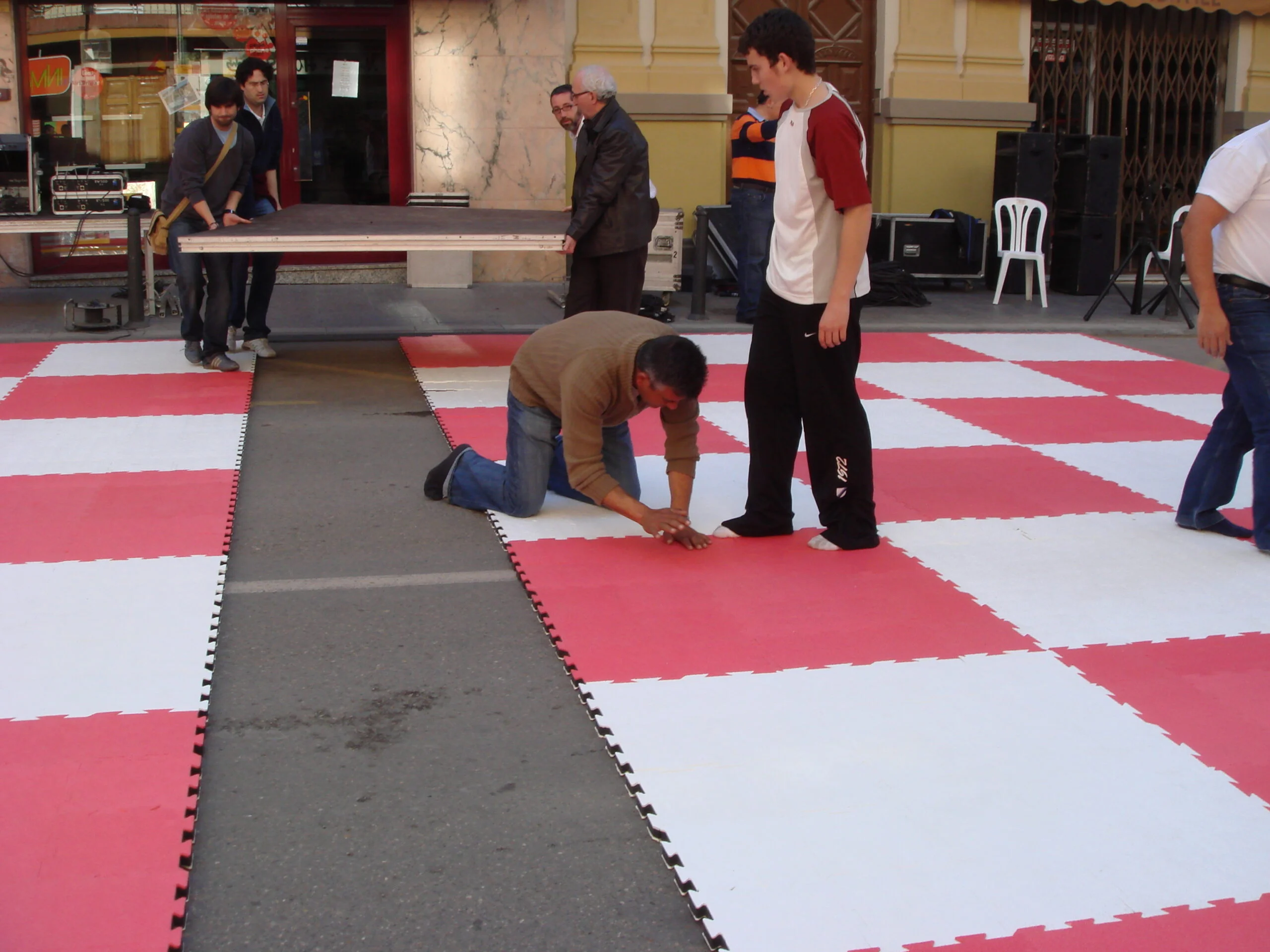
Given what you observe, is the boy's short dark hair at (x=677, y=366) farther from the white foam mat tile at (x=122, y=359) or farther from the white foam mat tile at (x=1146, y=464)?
the white foam mat tile at (x=122, y=359)

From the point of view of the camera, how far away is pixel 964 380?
27.8 feet

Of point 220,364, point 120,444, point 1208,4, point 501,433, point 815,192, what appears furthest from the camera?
point 1208,4

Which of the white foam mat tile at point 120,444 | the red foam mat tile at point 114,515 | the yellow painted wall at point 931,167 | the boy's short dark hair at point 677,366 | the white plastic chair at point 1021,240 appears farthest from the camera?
the yellow painted wall at point 931,167

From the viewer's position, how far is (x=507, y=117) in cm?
1292

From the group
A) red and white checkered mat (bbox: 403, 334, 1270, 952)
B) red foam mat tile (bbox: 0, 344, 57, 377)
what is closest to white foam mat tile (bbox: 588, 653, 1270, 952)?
red and white checkered mat (bbox: 403, 334, 1270, 952)

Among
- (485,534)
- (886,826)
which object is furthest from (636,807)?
(485,534)

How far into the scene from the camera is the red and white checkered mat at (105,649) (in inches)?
110

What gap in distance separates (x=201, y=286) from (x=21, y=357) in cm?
140

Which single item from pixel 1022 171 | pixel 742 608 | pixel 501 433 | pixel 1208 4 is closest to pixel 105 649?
pixel 742 608

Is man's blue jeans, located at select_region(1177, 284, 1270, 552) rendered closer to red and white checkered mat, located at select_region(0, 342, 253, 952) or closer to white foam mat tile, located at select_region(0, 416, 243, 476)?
red and white checkered mat, located at select_region(0, 342, 253, 952)

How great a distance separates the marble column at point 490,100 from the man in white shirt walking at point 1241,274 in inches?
345

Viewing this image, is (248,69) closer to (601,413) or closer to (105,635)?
(601,413)

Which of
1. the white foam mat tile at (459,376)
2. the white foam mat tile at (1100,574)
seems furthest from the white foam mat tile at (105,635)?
the white foam mat tile at (459,376)

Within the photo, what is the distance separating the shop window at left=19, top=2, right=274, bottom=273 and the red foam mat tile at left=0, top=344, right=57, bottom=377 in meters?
3.04
